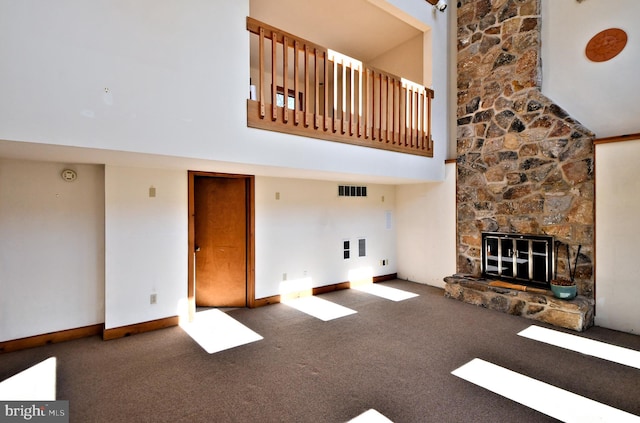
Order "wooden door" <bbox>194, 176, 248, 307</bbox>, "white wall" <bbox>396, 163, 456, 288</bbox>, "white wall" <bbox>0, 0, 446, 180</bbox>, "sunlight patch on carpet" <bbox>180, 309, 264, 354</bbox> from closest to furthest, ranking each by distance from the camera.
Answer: "white wall" <bbox>0, 0, 446, 180</bbox> < "sunlight patch on carpet" <bbox>180, 309, 264, 354</bbox> < "wooden door" <bbox>194, 176, 248, 307</bbox> < "white wall" <bbox>396, 163, 456, 288</bbox>

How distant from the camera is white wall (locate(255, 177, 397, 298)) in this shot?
478cm

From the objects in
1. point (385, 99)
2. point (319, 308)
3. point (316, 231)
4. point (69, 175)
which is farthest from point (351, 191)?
point (69, 175)

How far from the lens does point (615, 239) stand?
3.68 metres

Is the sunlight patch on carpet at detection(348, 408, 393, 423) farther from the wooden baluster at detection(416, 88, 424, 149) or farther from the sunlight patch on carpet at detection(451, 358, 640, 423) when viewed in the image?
the wooden baluster at detection(416, 88, 424, 149)

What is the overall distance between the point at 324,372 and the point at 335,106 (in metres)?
2.80

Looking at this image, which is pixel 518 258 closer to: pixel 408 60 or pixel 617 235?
pixel 617 235

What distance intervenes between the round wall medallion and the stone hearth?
9.71ft

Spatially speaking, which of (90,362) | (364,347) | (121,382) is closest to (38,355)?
(90,362)

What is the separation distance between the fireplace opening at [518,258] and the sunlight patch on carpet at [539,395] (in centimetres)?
210

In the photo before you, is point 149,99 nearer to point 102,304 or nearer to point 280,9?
point 102,304

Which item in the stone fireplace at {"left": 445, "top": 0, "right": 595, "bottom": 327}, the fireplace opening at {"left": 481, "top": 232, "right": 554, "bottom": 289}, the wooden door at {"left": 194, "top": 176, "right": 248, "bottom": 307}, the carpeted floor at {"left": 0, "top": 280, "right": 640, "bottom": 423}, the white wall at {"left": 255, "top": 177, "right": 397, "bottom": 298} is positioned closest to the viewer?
the carpeted floor at {"left": 0, "top": 280, "right": 640, "bottom": 423}

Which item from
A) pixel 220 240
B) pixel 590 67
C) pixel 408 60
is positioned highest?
pixel 408 60

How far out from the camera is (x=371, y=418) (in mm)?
2184

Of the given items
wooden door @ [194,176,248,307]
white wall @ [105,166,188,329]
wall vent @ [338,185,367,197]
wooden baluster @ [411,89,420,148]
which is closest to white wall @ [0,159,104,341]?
white wall @ [105,166,188,329]
